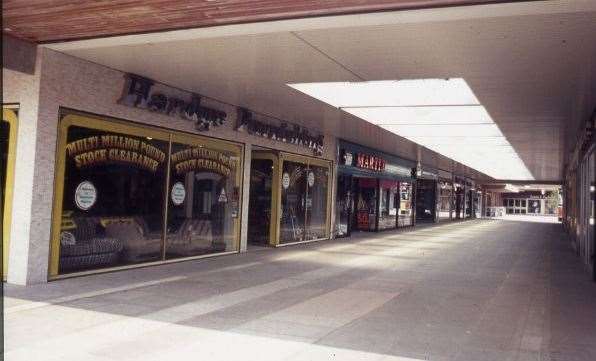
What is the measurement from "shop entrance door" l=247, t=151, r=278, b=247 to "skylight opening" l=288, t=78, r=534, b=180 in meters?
2.89

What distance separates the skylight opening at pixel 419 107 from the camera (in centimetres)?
955

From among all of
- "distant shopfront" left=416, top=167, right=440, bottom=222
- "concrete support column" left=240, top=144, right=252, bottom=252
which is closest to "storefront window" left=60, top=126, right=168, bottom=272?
"concrete support column" left=240, top=144, right=252, bottom=252

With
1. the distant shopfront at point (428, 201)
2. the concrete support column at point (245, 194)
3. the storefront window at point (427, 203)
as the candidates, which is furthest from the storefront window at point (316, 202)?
the storefront window at point (427, 203)

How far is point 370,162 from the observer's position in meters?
20.7

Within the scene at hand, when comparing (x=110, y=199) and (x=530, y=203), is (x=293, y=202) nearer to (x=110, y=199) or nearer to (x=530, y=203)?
(x=110, y=199)

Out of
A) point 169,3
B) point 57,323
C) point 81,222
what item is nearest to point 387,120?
point 81,222

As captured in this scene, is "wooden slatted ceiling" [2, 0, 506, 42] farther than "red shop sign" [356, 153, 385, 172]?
No

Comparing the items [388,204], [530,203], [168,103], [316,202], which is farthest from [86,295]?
[530,203]

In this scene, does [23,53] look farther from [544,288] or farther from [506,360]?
[544,288]

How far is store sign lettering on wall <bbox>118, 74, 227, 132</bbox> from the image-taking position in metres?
9.31

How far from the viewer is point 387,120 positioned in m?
13.8

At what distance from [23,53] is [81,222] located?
9.09 feet

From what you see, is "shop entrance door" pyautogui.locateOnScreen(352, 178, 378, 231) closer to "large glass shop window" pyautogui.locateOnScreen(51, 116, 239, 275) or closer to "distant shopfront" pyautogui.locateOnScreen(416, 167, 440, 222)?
"distant shopfront" pyautogui.locateOnScreen(416, 167, 440, 222)

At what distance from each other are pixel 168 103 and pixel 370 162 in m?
11.8
